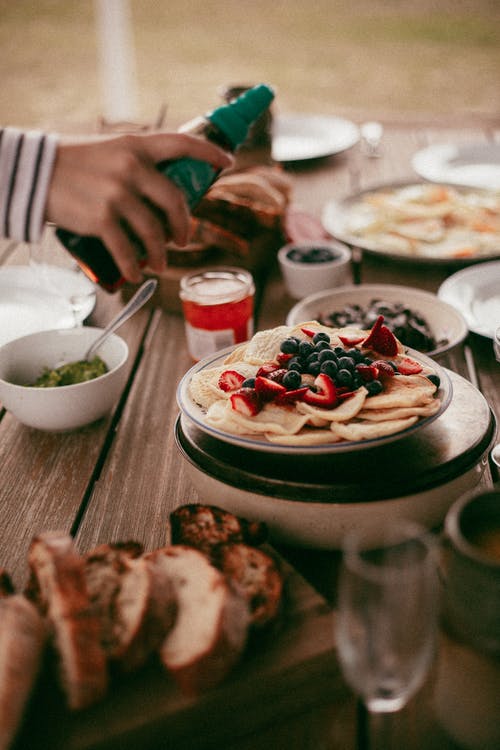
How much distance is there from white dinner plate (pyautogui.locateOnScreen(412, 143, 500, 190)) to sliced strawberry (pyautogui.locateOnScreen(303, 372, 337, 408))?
1685mm

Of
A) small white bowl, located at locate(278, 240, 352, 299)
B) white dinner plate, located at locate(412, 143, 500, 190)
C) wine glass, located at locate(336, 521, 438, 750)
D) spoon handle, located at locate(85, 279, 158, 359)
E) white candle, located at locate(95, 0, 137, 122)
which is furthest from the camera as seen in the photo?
white candle, located at locate(95, 0, 137, 122)

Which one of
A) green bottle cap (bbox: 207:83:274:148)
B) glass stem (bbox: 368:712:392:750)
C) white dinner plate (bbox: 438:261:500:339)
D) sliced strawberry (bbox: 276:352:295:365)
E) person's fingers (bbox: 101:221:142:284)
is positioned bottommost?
white dinner plate (bbox: 438:261:500:339)

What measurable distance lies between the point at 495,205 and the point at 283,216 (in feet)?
2.23

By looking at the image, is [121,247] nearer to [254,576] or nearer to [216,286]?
[254,576]

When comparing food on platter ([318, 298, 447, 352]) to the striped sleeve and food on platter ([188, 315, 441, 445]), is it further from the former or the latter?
the striped sleeve

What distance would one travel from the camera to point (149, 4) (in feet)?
40.9

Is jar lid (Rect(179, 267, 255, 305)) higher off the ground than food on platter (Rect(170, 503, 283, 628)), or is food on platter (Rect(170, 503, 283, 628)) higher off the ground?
jar lid (Rect(179, 267, 255, 305))

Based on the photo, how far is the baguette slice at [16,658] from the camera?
80 cm

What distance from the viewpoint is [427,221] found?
227cm

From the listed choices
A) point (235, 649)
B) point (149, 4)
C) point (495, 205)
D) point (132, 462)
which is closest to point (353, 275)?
point (495, 205)

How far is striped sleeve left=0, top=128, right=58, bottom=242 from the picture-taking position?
1130 mm

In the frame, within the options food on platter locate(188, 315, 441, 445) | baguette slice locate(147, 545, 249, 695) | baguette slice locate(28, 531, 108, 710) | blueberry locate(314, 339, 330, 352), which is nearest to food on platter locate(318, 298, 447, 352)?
food on platter locate(188, 315, 441, 445)

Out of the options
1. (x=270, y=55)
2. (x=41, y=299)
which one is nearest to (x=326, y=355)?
(x=41, y=299)

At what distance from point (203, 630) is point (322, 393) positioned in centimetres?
43
